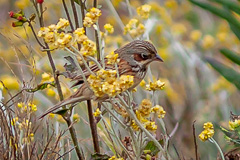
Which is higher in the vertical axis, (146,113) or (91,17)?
(91,17)

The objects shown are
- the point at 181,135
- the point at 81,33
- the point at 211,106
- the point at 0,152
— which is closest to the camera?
the point at 81,33

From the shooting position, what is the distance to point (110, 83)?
180 centimetres

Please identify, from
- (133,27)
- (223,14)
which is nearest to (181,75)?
(133,27)

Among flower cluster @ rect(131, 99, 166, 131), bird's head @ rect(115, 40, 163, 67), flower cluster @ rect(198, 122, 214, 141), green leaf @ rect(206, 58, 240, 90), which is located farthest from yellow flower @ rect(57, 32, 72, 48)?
bird's head @ rect(115, 40, 163, 67)

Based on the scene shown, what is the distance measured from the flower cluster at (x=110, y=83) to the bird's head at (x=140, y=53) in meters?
0.68

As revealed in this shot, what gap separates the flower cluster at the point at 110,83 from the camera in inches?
69.5

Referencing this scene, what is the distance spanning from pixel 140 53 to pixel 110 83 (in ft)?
2.39

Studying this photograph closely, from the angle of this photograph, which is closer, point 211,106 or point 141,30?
point 141,30

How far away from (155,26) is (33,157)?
2324 mm

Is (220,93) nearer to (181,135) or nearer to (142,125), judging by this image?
(181,135)

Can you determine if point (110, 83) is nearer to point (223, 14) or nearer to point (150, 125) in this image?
point (150, 125)

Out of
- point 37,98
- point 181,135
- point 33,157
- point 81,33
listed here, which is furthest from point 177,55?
point 81,33

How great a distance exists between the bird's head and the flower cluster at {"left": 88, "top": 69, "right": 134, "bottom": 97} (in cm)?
68

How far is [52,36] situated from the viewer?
5.99ft
